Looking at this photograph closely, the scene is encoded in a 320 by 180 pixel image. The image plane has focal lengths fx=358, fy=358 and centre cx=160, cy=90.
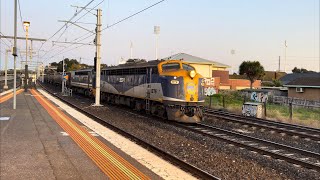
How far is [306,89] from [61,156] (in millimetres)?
45435

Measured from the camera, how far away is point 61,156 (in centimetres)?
927

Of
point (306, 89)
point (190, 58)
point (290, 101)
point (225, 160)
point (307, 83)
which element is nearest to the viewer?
point (225, 160)

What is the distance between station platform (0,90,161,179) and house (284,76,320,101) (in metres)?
40.5

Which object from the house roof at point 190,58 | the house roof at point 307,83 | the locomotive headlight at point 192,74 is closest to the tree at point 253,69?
the house roof at point 190,58

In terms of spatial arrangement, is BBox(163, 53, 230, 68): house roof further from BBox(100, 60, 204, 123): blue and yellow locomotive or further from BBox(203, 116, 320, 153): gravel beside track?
BBox(203, 116, 320, 153): gravel beside track

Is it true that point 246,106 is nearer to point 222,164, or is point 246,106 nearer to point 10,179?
point 222,164

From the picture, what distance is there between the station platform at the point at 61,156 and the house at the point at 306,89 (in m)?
40.5

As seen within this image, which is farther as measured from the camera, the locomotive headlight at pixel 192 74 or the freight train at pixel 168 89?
the locomotive headlight at pixel 192 74

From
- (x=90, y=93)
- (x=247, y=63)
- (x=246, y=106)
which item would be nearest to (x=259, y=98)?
(x=246, y=106)

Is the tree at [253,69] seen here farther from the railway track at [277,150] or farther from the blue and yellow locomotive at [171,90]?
the railway track at [277,150]

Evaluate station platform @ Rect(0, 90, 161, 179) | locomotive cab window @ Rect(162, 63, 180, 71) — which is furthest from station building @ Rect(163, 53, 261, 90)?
station platform @ Rect(0, 90, 161, 179)

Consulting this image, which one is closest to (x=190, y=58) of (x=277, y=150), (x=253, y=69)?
(x=253, y=69)

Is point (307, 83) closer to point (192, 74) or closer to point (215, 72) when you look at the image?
point (215, 72)

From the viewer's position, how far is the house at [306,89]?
47156 mm
